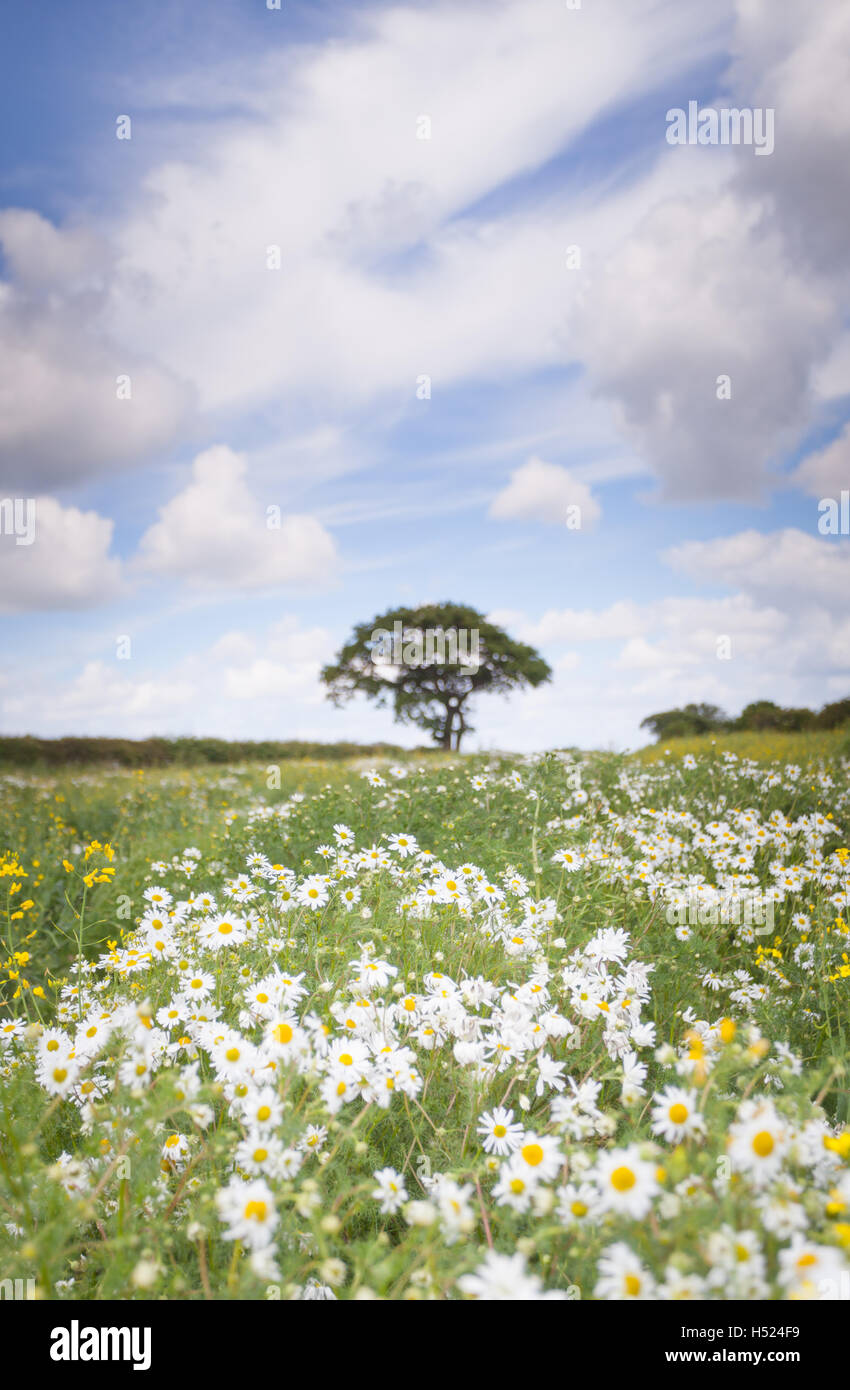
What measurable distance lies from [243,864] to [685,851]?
→ 3.75 meters

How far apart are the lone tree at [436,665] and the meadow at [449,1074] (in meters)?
27.7

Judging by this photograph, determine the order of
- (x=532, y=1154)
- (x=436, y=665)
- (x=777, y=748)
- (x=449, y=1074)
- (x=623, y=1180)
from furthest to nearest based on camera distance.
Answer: (x=436, y=665), (x=777, y=748), (x=449, y=1074), (x=532, y=1154), (x=623, y=1180)

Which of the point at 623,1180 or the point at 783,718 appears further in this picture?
the point at 783,718

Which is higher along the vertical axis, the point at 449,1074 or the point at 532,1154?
the point at 532,1154

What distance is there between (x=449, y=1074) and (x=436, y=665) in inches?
1285

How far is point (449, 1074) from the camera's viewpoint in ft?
9.64

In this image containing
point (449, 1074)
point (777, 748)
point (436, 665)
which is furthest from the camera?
point (436, 665)

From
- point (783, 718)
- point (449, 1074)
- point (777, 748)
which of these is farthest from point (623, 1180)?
point (783, 718)

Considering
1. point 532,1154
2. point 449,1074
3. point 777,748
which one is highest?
point 777,748

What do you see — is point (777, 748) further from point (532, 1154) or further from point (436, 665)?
point (436, 665)

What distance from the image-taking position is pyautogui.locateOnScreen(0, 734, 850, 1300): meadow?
1707 millimetres

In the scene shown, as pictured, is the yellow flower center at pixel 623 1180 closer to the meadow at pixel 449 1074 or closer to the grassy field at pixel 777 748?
the meadow at pixel 449 1074

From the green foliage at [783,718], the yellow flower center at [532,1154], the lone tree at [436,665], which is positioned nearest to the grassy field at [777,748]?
the green foliage at [783,718]

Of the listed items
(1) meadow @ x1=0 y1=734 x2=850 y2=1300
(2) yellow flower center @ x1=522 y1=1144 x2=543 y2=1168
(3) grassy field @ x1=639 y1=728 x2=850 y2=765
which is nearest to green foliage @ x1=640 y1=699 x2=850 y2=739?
(3) grassy field @ x1=639 y1=728 x2=850 y2=765
